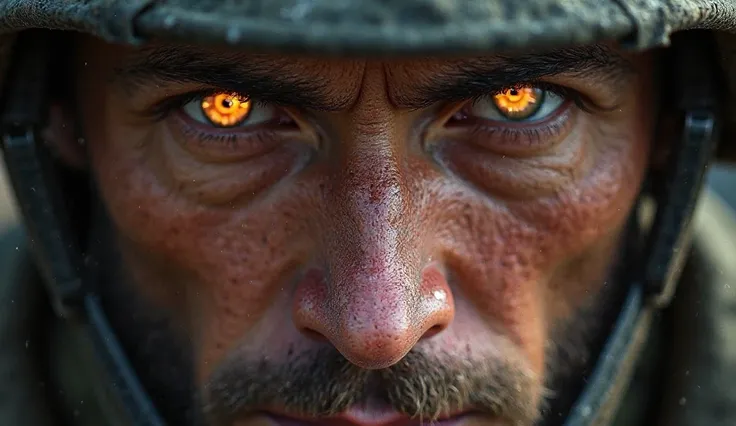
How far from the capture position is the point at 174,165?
4.12 feet

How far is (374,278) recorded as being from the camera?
107 cm

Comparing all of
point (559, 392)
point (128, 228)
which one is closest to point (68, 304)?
point (128, 228)

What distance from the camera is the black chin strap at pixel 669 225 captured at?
52.9 inches

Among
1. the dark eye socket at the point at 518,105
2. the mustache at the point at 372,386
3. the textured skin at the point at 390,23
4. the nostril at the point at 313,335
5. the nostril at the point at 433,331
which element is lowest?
the mustache at the point at 372,386

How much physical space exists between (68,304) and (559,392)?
0.67m

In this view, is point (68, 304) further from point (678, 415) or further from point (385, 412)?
point (678, 415)

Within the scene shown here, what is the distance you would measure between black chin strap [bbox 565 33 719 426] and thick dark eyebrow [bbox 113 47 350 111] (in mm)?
500

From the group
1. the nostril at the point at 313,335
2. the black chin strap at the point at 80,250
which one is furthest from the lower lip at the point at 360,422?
the black chin strap at the point at 80,250

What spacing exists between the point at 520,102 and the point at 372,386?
0.37 metres

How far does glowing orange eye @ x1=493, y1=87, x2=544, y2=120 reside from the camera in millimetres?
1211

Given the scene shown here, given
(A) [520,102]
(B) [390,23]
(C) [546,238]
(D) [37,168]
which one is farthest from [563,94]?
(D) [37,168]

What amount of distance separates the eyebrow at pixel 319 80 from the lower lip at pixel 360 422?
359 millimetres

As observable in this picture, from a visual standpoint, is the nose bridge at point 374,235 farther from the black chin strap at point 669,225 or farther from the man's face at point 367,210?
the black chin strap at point 669,225

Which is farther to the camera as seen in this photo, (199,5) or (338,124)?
(338,124)
